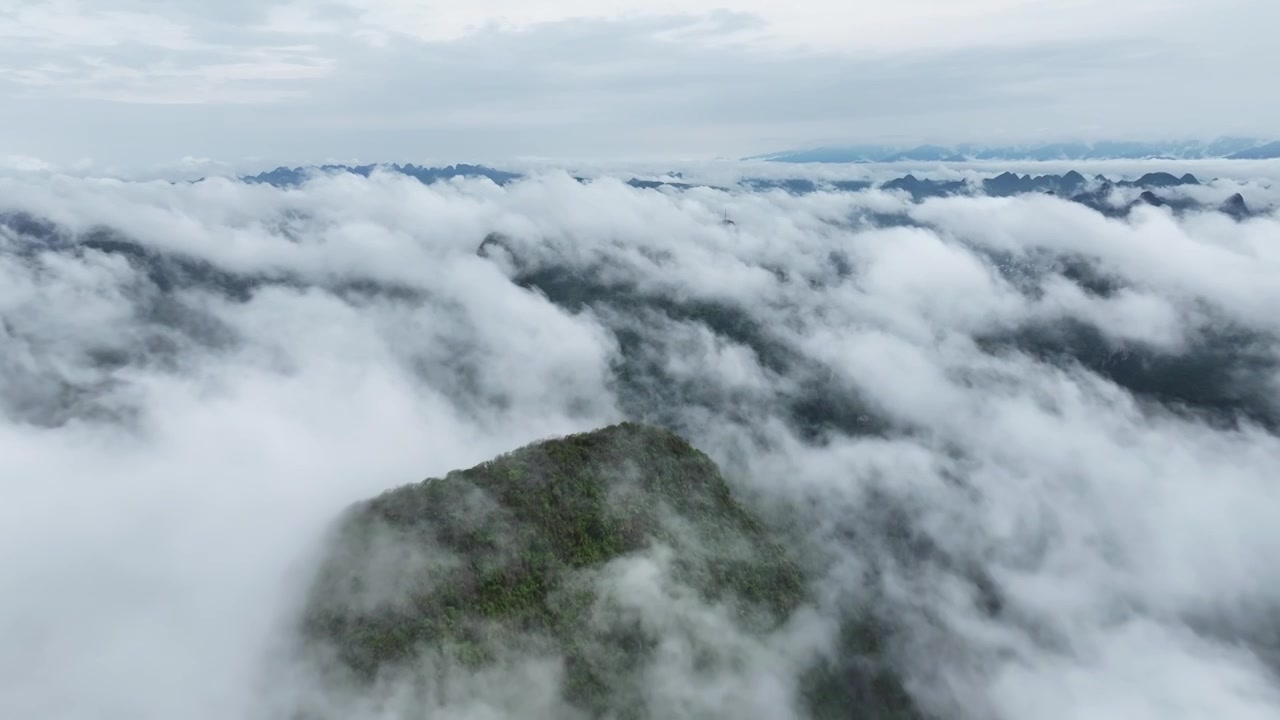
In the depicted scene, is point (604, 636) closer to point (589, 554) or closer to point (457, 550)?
point (589, 554)

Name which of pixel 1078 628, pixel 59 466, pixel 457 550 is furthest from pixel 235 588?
pixel 1078 628

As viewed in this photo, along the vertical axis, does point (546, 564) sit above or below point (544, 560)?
below

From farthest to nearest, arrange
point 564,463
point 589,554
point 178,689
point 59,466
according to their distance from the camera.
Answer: point 59,466 → point 564,463 → point 589,554 → point 178,689

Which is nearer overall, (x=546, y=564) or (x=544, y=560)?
(x=546, y=564)

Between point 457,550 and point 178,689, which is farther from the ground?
point 457,550
